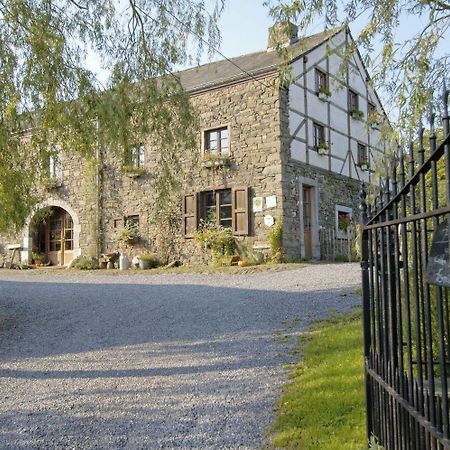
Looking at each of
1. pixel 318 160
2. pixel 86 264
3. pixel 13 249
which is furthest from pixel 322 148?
pixel 13 249

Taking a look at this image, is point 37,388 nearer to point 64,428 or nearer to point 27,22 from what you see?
point 64,428

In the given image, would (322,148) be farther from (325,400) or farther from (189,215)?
(325,400)

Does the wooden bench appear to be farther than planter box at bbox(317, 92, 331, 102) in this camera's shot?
Yes

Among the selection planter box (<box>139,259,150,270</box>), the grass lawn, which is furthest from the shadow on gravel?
planter box (<box>139,259,150,270</box>)

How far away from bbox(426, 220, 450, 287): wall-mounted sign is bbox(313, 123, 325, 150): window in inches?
523

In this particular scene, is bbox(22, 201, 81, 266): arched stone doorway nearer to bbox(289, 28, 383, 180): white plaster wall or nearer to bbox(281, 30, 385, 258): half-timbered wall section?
bbox(281, 30, 385, 258): half-timbered wall section

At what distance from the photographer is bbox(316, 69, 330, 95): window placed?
1519 centimetres

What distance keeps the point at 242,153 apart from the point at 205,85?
2.34m

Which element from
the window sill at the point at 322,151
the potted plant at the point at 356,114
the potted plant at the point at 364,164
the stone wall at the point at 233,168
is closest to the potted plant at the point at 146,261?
the stone wall at the point at 233,168

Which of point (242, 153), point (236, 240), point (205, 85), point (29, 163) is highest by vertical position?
point (205, 85)

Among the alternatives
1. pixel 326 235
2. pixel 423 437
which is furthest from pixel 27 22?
pixel 326 235

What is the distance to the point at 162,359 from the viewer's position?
513 centimetres

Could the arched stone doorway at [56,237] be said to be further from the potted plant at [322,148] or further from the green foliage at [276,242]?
the potted plant at [322,148]

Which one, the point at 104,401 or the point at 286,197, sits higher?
the point at 286,197
